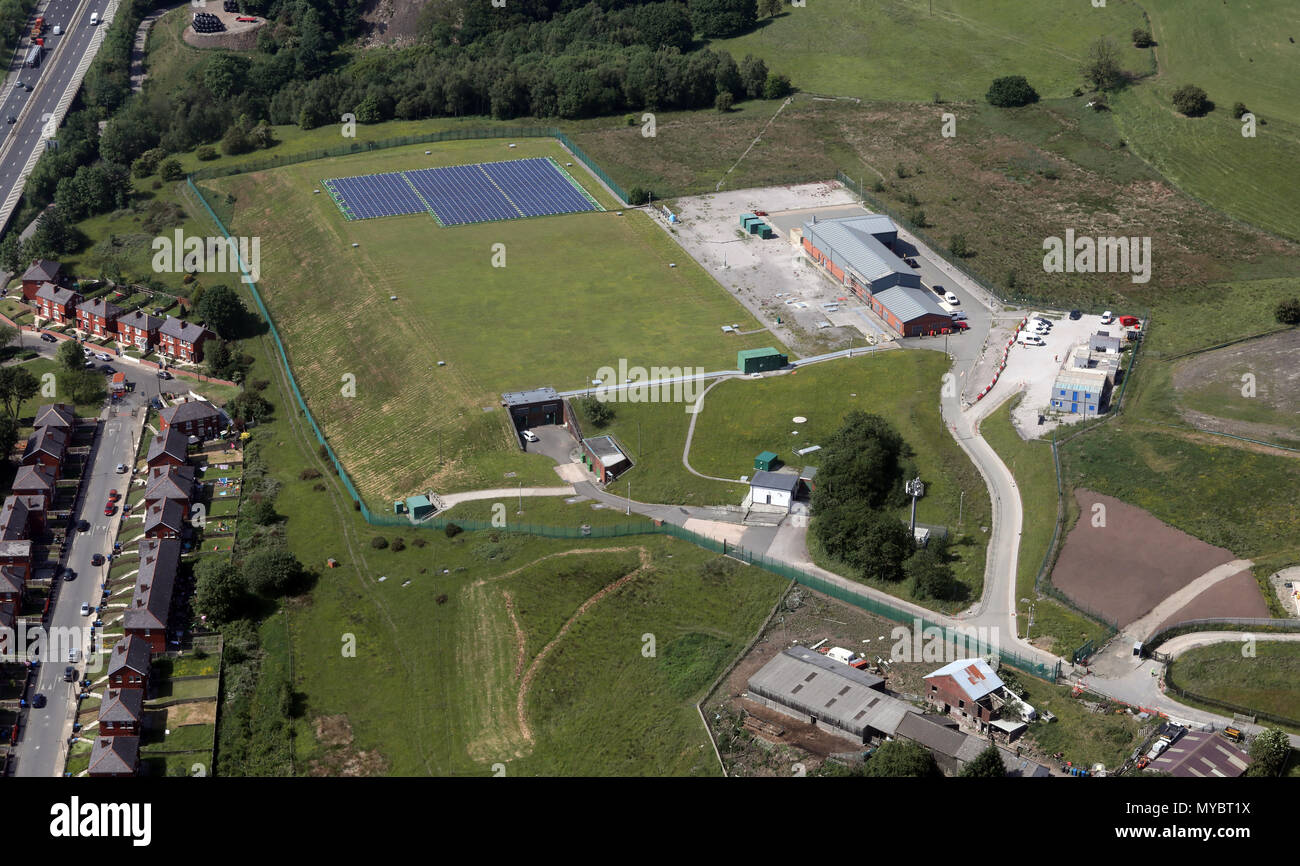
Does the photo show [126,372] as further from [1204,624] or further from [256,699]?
[1204,624]

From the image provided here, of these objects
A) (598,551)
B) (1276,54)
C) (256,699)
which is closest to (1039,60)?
(1276,54)

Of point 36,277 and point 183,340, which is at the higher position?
point 36,277

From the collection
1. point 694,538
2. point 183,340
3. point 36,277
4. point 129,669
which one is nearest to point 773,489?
point 694,538

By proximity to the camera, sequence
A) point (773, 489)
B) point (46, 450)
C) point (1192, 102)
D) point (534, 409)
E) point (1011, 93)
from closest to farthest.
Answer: point (773, 489) < point (46, 450) < point (534, 409) < point (1192, 102) < point (1011, 93)

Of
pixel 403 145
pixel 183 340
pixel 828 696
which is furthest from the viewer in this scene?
pixel 403 145

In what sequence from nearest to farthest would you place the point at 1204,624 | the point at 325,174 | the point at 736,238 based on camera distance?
the point at 1204,624, the point at 736,238, the point at 325,174

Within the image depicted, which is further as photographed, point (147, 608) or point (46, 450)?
point (46, 450)

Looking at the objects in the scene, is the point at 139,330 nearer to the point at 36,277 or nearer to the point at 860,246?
the point at 36,277
